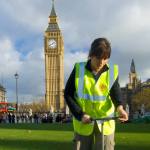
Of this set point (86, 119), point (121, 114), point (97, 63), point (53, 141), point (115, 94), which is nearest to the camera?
point (86, 119)

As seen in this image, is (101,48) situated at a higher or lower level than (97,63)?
higher

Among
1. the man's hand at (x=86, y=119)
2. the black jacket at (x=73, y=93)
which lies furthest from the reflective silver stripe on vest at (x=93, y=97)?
the man's hand at (x=86, y=119)

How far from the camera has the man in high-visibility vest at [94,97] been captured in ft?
22.5

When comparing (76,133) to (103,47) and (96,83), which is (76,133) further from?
(103,47)

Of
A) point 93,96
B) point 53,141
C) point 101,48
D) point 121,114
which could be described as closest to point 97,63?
point 101,48

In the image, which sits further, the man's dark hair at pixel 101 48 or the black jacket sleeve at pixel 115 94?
the black jacket sleeve at pixel 115 94

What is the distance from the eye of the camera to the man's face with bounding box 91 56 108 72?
691 centimetres

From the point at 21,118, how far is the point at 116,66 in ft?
298

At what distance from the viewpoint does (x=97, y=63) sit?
6.96 metres

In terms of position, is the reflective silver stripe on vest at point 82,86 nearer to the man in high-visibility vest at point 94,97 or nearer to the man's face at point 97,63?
the man in high-visibility vest at point 94,97

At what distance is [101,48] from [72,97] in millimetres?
759

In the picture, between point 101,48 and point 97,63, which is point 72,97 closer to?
point 97,63

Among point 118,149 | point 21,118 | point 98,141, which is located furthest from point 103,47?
point 21,118

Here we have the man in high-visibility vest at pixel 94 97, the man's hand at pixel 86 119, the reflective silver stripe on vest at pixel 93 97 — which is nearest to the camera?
the man's hand at pixel 86 119
